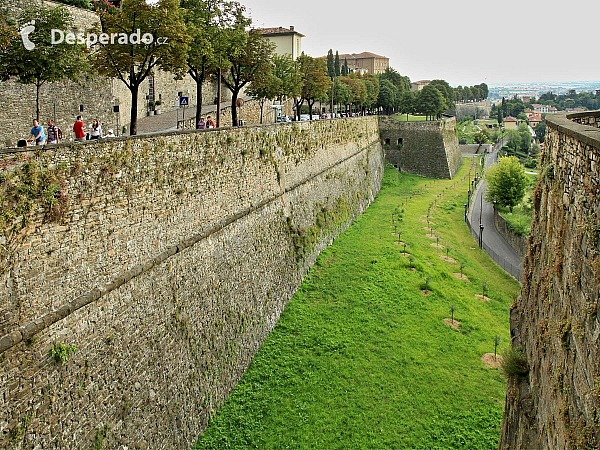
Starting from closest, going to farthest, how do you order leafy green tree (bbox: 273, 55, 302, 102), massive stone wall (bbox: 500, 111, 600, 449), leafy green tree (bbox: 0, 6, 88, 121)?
massive stone wall (bbox: 500, 111, 600, 449)
leafy green tree (bbox: 0, 6, 88, 121)
leafy green tree (bbox: 273, 55, 302, 102)

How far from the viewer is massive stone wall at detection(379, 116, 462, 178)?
47406mm

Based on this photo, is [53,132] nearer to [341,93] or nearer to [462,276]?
[462,276]

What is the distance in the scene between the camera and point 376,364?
14047mm

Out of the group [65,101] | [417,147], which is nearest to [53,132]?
[65,101]

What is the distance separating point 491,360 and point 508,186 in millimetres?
22609

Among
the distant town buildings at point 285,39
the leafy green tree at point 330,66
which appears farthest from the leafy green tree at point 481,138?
the distant town buildings at point 285,39

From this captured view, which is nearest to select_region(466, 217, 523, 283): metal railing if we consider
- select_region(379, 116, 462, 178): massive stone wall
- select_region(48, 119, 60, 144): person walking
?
select_region(48, 119, 60, 144): person walking

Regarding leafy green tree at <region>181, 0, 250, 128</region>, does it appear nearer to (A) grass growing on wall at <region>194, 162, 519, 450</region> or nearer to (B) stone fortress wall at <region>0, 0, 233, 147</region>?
(B) stone fortress wall at <region>0, 0, 233, 147</region>

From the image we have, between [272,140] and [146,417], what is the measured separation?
10.4 m

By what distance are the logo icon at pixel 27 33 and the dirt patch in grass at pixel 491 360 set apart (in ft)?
43.7

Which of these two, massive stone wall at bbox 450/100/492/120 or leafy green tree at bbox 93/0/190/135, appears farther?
massive stone wall at bbox 450/100/492/120

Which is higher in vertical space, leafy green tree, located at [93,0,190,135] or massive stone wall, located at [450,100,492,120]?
massive stone wall, located at [450,100,492,120]

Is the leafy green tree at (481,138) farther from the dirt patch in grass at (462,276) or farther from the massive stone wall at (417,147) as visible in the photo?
the dirt patch in grass at (462,276)

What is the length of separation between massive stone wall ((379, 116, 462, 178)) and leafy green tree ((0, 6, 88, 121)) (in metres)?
38.3
